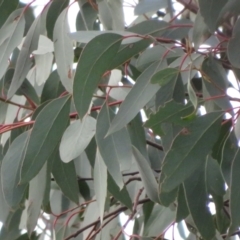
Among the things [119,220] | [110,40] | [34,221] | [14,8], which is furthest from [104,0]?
[119,220]

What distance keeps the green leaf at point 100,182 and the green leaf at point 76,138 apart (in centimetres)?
6

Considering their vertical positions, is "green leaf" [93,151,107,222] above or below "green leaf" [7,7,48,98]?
below

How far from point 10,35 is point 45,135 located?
23cm

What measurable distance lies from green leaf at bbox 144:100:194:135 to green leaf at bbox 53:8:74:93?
206 mm

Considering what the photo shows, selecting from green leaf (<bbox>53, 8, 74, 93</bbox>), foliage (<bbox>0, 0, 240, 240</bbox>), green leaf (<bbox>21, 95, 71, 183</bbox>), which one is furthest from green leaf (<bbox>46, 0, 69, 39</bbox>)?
green leaf (<bbox>21, 95, 71, 183</bbox>)

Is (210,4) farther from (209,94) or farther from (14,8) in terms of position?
(14,8)

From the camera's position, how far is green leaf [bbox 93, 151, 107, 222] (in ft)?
3.95

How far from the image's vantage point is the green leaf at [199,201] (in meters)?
1.21

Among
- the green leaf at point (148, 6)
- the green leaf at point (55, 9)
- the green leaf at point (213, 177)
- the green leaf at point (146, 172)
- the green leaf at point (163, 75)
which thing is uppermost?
the green leaf at point (55, 9)

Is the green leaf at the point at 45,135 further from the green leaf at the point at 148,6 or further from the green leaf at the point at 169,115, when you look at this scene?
the green leaf at the point at 148,6

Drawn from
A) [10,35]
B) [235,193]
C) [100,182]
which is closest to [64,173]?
[100,182]

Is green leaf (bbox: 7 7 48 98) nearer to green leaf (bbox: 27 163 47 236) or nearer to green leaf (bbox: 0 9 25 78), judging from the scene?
green leaf (bbox: 0 9 25 78)

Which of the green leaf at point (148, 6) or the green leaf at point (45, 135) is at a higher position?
the green leaf at point (148, 6)

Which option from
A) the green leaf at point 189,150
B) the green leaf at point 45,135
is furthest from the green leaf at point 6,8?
the green leaf at point 189,150
